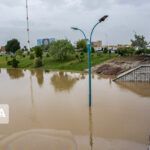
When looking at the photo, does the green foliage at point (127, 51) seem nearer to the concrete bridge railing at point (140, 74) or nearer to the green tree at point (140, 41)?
the green tree at point (140, 41)

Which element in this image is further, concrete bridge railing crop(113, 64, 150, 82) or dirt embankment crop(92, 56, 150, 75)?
dirt embankment crop(92, 56, 150, 75)

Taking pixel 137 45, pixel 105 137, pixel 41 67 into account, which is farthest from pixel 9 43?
pixel 105 137

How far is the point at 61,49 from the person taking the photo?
2752cm

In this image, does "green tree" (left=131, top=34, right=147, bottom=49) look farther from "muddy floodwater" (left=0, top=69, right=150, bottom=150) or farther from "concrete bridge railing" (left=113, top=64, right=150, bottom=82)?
"muddy floodwater" (left=0, top=69, right=150, bottom=150)

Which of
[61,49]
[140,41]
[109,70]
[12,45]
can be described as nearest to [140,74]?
[109,70]

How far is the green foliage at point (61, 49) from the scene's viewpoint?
91.2 ft

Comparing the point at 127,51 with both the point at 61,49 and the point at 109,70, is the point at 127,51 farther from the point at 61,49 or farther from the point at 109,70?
the point at 61,49

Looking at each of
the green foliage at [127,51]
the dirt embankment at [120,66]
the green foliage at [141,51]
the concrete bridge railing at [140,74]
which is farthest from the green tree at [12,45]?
the concrete bridge railing at [140,74]

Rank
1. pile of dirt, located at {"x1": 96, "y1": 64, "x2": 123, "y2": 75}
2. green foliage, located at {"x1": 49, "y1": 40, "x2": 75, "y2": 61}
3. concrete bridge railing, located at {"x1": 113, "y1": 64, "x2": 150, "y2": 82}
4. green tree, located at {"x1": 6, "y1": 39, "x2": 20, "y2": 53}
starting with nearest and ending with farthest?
concrete bridge railing, located at {"x1": 113, "y1": 64, "x2": 150, "y2": 82}, pile of dirt, located at {"x1": 96, "y1": 64, "x2": 123, "y2": 75}, green foliage, located at {"x1": 49, "y1": 40, "x2": 75, "y2": 61}, green tree, located at {"x1": 6, "y1": 39, "x2": 20, "y2": 53}

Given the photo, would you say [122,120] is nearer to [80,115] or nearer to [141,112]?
[141,112]

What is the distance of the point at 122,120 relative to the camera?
6664mm

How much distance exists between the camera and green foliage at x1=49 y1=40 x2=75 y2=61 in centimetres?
2781

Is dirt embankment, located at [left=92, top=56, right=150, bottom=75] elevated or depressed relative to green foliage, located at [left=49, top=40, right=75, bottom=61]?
depressed

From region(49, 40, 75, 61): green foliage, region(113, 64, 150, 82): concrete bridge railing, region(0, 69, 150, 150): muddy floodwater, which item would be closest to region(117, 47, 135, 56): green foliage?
region(49, 40, 75, 61): green foliage
